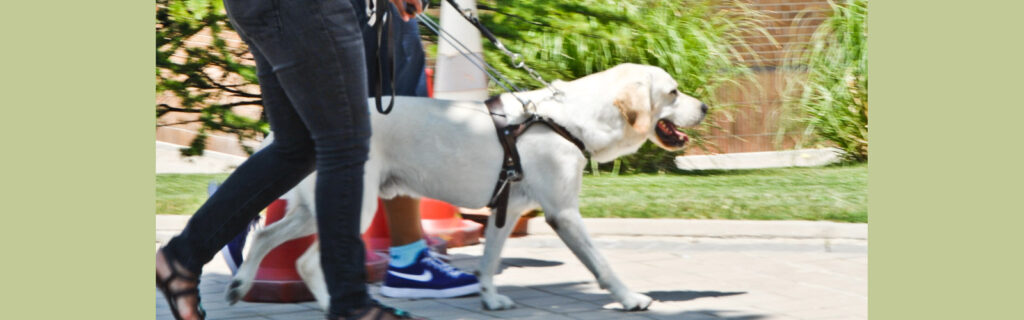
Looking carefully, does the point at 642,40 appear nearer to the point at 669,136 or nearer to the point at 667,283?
the point at 667,283

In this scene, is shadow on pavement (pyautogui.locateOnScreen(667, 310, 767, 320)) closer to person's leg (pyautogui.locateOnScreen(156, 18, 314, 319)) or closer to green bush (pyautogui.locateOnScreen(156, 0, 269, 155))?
person's leg (pyautogui.locateOnScreen(156, 18, 314, 319))

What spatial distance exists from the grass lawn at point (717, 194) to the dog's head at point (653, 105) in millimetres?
2116

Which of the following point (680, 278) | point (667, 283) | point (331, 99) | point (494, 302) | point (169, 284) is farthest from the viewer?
point (680, 278)

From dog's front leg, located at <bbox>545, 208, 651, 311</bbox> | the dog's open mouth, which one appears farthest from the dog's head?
dog's front leg, located at <bbox>545, 208, 651, 311</bbox>

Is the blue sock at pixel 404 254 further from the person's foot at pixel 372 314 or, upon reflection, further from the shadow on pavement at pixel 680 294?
the person's foot at pixel 372 314

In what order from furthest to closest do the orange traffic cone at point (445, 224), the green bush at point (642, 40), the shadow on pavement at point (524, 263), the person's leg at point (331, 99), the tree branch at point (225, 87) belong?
the green bush at point (642, 40) → the tree branch at point (225, 87) → the orange traffic cone at point (445, 224) → the shadow on pavement at point (524, 263) → the person's leg at point (331, 99)

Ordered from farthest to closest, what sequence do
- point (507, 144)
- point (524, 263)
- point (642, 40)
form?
1. point (642, 40)
2. point (524, 263)
3. point (507, 144)

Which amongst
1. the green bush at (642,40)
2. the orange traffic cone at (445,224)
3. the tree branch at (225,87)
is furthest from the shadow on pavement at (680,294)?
the tree branch at (225,87)

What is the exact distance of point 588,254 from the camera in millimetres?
4332

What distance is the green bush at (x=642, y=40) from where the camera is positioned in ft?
27.5

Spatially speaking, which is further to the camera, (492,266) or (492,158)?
(492,266)

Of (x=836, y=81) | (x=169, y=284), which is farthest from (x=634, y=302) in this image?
(x=836, y=81)

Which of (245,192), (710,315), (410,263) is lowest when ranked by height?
(710,315)

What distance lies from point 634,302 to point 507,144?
30.6 inches
